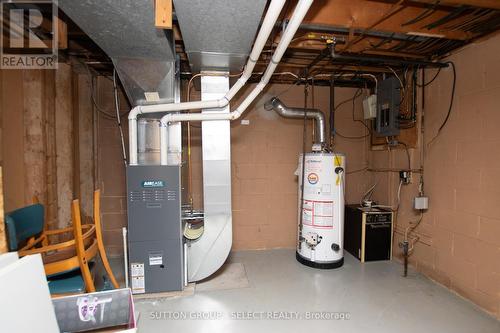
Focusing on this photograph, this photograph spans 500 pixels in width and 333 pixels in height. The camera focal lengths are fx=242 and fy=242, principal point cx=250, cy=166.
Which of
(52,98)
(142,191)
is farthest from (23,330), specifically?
(52,98)

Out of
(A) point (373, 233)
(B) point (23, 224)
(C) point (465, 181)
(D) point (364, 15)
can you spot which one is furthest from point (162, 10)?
(A) point (373, 233)

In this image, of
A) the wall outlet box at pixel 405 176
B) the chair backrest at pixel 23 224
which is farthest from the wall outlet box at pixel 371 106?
the chair backrest at pixel 23 224

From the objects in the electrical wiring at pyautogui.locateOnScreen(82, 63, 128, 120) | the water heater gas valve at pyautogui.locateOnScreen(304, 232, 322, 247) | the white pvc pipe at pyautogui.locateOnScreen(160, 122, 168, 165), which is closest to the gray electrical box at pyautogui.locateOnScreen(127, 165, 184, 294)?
the white pvc pipe at pyautogui.locateOnScreen(160, 122, 168, 165)

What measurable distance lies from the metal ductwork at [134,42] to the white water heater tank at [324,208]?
1676mm

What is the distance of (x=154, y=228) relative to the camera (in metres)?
2.19

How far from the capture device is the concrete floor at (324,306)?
1.80m

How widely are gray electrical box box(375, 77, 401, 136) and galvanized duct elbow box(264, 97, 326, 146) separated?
0.64 meters

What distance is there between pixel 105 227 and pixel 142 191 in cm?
135

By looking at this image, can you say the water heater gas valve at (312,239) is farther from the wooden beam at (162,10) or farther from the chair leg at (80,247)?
the wooden beam at (162,10)

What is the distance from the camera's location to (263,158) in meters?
3.27

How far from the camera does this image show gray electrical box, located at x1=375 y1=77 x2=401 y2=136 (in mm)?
2607

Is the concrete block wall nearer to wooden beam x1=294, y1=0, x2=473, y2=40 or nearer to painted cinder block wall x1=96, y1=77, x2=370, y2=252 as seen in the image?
painted cinder block wall x1=96, y1=77, x2=370, y2=252

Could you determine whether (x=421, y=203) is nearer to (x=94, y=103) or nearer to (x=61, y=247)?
(x=61, y=247)

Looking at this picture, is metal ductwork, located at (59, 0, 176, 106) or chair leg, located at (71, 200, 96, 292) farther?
chair leg, located at (71, 200, 96, 292)
